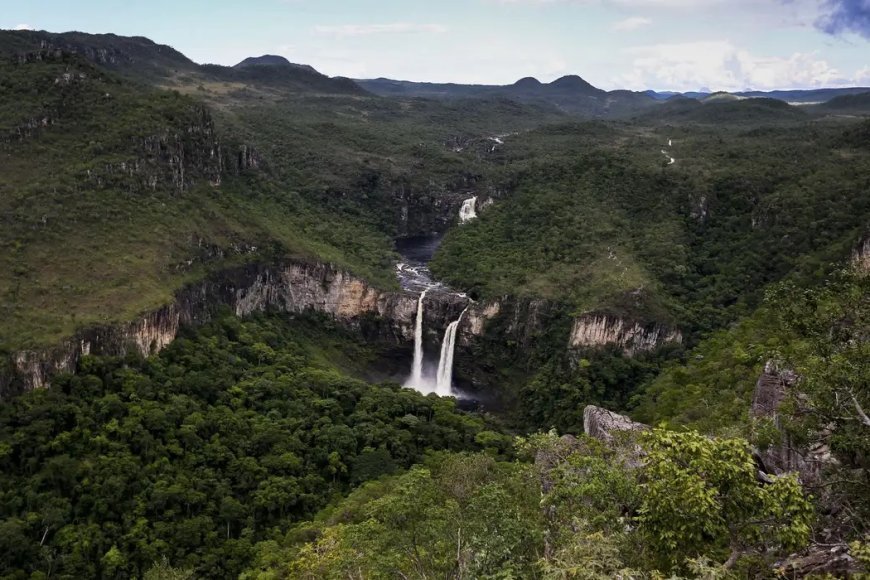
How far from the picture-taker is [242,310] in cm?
5453

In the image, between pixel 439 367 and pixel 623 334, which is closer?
pixel 623 334

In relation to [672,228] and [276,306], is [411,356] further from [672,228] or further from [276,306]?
[672,228]

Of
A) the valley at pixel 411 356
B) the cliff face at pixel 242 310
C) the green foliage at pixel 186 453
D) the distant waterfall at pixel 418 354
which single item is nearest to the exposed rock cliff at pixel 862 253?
the valley at pixel 411 356

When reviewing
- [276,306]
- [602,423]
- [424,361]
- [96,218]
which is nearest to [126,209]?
[96,218]

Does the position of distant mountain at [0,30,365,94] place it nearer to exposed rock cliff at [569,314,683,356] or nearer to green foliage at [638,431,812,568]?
exposed rock cliff at [569,314,683,356]

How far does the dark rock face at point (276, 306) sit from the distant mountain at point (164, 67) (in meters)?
67.9

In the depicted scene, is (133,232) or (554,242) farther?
(554,242)

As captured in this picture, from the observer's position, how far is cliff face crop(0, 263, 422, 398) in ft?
111

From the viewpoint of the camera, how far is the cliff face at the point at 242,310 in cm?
3378

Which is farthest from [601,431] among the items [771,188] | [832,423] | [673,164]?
[673,164]

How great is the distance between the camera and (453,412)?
45.2 meters

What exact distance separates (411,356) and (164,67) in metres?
122

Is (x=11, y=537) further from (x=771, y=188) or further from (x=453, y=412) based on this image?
(x=771, y=188)

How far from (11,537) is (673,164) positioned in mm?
71971
